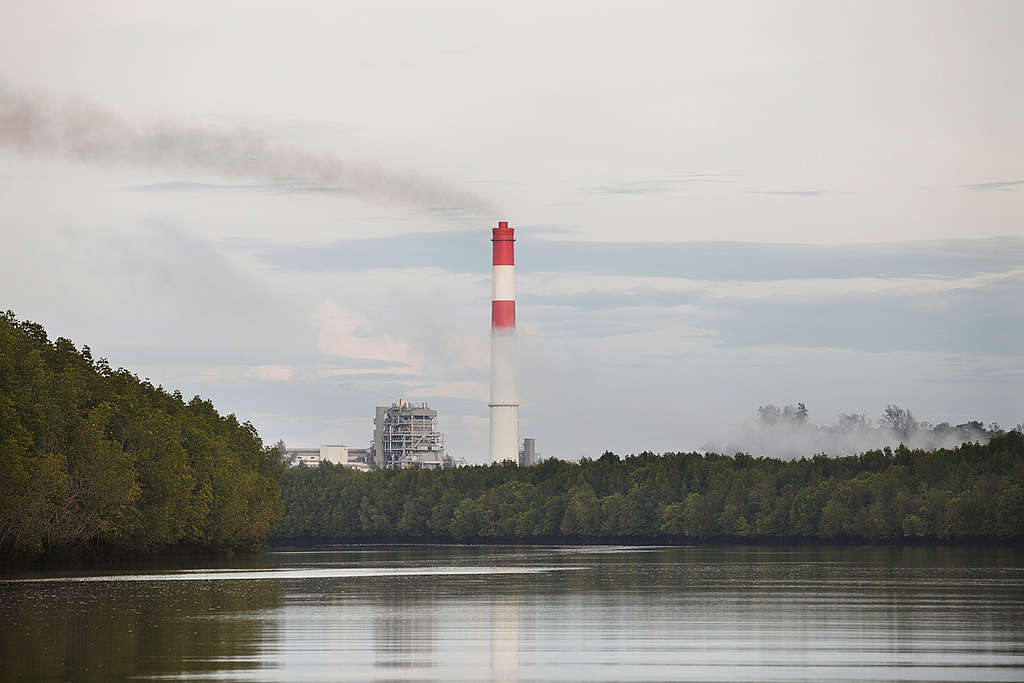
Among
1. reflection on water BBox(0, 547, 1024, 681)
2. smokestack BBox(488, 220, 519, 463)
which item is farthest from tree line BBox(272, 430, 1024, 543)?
reflection on water BBox(0, 547, 1024, 681)

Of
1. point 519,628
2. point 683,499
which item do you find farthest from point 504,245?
point 519,628

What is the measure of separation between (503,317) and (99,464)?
8207 cm

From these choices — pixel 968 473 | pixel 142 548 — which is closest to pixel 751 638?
pixel 142 548

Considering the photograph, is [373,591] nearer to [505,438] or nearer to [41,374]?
[41,374]

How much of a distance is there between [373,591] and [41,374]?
32.4 meters

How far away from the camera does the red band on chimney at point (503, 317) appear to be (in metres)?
163

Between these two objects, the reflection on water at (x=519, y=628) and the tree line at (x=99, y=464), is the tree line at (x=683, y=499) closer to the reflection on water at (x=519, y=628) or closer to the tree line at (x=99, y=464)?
the tree line at (x=99, y=464)

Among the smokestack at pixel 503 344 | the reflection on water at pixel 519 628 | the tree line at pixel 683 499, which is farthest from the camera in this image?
the smokestack at pixel 503 344

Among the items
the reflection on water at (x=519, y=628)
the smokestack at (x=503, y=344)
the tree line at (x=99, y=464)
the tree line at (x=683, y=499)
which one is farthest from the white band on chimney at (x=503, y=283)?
the reflection on water at (x=519, y=628)

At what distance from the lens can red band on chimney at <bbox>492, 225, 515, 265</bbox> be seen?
166000 millimetres

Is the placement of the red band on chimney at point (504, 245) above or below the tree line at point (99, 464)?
above

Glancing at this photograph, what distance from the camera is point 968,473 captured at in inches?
5591

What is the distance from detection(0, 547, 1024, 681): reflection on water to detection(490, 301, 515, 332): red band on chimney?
94777 millimetres

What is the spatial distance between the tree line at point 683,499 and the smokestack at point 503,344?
11319 millimetres
